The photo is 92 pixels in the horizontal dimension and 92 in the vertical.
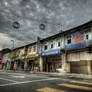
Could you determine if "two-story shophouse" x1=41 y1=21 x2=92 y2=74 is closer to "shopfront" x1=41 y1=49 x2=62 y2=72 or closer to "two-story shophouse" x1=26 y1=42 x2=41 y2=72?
"shopfront" x1=41 y1=49 x2=62 y2=72

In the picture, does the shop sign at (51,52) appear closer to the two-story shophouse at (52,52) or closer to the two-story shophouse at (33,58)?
the two-story shophouse at (52,52)

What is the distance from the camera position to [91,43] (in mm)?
15328

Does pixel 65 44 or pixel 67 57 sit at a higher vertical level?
pixel 65 44

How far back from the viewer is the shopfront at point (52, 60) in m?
21.6

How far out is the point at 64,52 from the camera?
19.8m

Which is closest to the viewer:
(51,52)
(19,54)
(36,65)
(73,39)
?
(73,39)

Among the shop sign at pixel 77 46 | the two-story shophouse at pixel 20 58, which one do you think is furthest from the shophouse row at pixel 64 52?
the two-story shophouse at pixel 20 58

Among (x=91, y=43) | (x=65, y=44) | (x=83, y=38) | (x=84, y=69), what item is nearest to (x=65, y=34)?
(x=65, y=44)

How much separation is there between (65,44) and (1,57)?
36.0 metres

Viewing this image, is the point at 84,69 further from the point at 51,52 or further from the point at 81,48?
the point at 51,52

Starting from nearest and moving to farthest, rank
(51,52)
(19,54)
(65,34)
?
(65,34) → (51,52) → (19,54)

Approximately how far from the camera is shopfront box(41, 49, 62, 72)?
21631 mm

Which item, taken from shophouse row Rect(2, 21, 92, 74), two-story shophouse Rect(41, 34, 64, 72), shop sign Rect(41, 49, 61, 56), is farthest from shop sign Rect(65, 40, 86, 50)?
shop sign Rect(41, 49, 61, 56)

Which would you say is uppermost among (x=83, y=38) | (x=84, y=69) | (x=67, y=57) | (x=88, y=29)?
(x=88, y=29)
